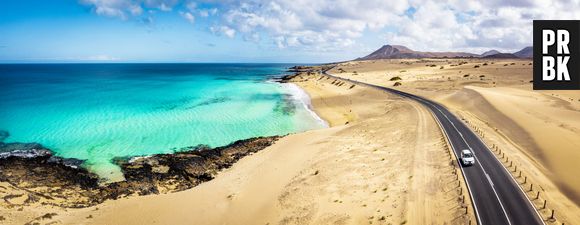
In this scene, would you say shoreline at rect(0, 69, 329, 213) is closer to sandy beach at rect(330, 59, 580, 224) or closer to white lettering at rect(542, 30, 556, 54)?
sandy beach at rect(330, 59, 580, 224)

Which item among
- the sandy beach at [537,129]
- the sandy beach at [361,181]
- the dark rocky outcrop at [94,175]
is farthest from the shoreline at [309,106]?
the sandy beach at [537,129]

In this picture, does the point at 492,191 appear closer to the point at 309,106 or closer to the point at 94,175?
the point at 94,175

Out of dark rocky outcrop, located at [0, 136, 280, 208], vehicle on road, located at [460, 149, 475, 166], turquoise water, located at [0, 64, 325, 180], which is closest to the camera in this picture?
dark rocky outcrop, located at [0, 136, 280, 208]

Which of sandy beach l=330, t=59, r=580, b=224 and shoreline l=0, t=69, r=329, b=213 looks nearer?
sandy beach l=330, t=59, r=580, b=224

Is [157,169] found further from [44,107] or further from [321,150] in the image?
[44,107]

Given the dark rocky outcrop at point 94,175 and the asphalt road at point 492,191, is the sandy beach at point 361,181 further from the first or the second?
the dark rocky outcrop at point 94,175

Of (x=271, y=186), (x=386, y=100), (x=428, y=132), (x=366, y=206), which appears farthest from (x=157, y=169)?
(x=386, y=100)

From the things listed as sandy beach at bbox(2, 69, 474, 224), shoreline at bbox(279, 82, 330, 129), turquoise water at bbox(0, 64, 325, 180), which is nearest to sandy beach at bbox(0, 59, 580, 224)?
sandy beach at bbox(2, 69, 474, 224)

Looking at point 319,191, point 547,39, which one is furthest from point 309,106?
point 319,191
